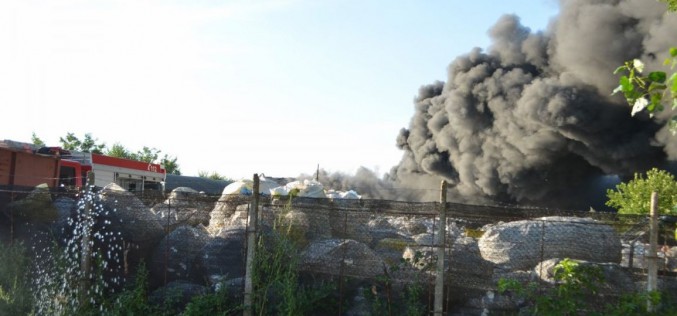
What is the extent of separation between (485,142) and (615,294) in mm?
31623

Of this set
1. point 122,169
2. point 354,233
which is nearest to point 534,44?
point 122,169

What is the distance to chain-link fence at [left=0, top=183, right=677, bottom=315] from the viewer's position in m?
7.46

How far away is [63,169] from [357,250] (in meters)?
12.9

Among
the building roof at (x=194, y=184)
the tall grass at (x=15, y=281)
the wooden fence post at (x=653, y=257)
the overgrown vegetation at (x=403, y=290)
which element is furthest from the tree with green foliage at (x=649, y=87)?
the building roof at (x=194, y=184)

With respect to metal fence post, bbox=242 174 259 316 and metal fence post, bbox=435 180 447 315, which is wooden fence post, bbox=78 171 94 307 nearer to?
metal fence post, bbox=242 174 259 316

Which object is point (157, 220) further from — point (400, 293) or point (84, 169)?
point (84, 169)

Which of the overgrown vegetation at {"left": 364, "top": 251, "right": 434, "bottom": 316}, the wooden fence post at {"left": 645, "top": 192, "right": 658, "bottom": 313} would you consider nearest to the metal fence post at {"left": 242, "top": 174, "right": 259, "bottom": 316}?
the overgrown vegetation at {"left": 364, "top": 251, "right": 434, "bottom": 316}

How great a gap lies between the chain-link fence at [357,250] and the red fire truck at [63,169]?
3447mm

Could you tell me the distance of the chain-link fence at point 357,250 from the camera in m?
7.46

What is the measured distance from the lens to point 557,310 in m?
6.81

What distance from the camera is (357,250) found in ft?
26.4

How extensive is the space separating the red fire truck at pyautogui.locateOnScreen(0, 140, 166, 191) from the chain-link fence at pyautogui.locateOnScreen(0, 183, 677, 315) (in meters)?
3.45

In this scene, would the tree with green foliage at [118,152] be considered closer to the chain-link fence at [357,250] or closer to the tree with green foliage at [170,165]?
the tree with green foliage at [170,165]

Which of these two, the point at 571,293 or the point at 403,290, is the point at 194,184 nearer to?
the point at 403,290
